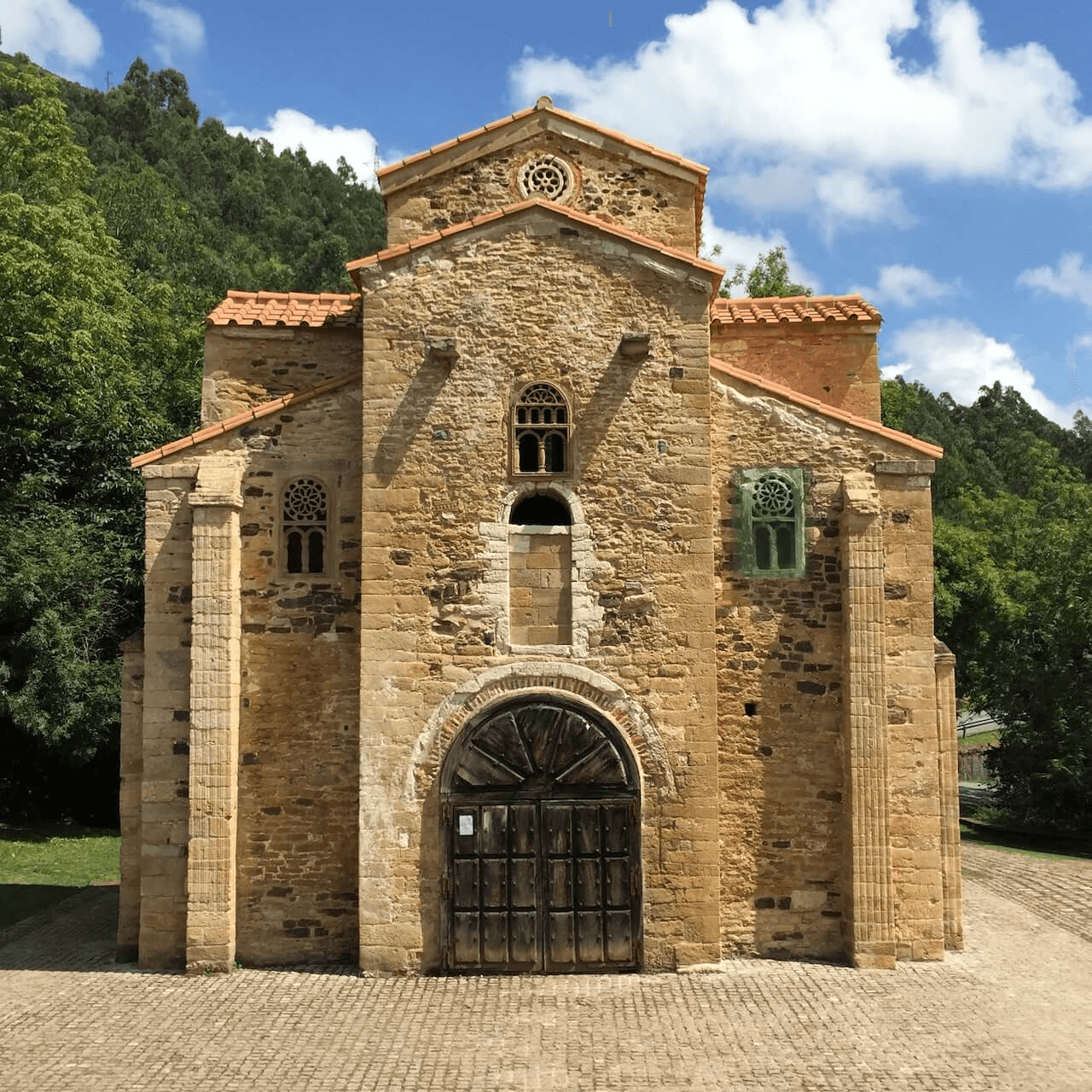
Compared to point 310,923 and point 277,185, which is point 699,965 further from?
point 277,185

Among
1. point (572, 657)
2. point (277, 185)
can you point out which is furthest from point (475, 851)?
point (277, 185)

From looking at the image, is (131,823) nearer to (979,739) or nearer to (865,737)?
(865,737)

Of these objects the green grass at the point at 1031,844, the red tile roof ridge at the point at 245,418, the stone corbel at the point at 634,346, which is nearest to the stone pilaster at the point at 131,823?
the red tile roof ridge at the point at 245,418

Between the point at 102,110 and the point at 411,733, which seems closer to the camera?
the point at 411,733

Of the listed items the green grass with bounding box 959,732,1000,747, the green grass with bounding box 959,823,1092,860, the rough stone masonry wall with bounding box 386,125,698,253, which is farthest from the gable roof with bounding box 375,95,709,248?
the green grass with bounding box 959,732,1000,747

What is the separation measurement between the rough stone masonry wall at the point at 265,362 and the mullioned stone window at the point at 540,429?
2.74m

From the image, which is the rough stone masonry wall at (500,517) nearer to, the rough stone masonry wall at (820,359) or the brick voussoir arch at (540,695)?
the brick voussoir arch at (540,695)

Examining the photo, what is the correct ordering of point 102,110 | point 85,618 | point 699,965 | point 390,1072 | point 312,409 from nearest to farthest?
point 390,1072 → point 699,965 → point 312,409 → point 85,618 → point 102,110

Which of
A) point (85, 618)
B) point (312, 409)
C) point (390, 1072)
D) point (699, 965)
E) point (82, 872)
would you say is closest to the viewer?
point (390, 1072)

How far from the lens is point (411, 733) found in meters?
12.0

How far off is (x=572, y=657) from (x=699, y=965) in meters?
3.45

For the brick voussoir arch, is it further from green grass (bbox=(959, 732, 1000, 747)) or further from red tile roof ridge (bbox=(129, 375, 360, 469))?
green grass (bbox=(959, 732, 1000, 747))

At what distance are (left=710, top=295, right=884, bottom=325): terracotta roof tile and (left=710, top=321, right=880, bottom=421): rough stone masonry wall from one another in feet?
0.31

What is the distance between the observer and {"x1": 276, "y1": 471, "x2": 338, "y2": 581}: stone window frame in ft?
41.5
